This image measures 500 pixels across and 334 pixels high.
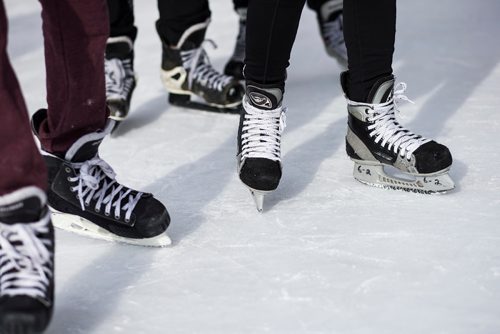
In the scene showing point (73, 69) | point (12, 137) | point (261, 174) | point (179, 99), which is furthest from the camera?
point (179, 99)

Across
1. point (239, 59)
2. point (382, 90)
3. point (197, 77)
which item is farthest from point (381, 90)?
point (239, 59)

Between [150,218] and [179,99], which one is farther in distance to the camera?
[179,99]

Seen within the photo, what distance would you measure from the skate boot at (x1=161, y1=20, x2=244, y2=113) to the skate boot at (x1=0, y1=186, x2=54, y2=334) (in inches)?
43.2

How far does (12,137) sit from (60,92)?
0.27 m

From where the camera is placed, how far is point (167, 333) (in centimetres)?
119

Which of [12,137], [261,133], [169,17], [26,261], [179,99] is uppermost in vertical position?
[12,137]

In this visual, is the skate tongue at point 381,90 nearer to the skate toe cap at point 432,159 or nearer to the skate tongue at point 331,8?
the skate toe cap at point 432,159

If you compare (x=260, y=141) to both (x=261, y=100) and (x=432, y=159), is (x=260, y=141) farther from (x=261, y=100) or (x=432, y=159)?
(x=432, y=159)

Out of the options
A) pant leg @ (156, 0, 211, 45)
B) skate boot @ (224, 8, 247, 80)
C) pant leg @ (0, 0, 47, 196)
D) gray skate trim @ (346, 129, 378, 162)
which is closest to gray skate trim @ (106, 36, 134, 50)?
pant leg @ (156, 0, 211, 45)

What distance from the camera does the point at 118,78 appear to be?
217cm

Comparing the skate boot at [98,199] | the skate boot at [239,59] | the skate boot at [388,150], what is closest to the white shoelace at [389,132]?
the skate boot at [388,150]

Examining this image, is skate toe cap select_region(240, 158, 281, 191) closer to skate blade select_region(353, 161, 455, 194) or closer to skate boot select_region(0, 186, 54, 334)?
skate blade select_region(353, 161, 455, 194)

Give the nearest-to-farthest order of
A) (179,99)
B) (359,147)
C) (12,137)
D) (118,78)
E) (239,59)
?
(12,137) → (359,147) → (118,78) → (179,99) → (239,59)

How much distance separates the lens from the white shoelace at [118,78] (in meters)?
2.14
